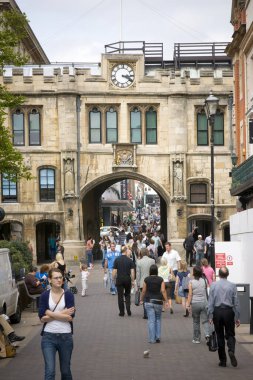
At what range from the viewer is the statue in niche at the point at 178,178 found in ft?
156

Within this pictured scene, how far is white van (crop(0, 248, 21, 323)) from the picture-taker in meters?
19.1

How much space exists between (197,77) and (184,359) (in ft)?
114

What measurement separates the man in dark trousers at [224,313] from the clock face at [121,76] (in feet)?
114

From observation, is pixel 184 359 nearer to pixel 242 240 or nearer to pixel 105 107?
pixel 242 240

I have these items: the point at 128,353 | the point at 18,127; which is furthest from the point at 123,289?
the point at 18,127

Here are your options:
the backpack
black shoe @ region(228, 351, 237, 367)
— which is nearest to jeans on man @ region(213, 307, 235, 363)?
black shoe @ region(228, 351, 237, 367)

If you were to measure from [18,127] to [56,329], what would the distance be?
3813cm

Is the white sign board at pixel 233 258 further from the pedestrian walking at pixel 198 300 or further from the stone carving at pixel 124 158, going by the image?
the stone carving at pixel 124 158

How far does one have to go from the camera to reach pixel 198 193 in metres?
48.3

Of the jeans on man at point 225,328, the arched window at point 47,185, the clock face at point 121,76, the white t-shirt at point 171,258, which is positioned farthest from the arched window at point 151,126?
the jeans on man at point 225,328

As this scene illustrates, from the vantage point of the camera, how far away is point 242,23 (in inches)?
1286

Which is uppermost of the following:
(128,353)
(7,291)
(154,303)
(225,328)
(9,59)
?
(9,59)

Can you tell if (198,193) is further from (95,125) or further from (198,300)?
(198,300)

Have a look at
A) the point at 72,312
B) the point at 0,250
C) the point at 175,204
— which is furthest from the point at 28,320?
the point at 175,204
